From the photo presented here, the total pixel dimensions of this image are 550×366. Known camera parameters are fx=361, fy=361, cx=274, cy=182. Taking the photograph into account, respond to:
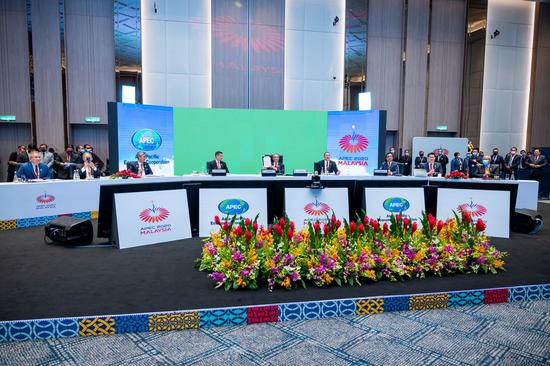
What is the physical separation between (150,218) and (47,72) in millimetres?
8794

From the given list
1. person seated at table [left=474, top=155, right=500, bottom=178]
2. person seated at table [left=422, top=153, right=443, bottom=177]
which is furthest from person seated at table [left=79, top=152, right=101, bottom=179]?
person seated at table [left=474, top=155, right=500, bottom=178]

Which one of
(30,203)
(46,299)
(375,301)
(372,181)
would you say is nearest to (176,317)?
(46,299)

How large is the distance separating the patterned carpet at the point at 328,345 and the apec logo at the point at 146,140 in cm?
675

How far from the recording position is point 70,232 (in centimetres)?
457

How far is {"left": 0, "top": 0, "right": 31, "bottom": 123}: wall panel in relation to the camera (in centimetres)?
1042

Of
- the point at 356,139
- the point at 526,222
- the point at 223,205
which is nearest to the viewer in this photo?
the point at 223,205

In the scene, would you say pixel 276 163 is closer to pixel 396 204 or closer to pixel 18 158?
pixel 396 204

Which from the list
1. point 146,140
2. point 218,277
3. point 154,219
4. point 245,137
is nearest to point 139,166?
point 146,140

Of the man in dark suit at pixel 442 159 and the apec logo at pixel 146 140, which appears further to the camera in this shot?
the man in dark suit at pixel 442 159

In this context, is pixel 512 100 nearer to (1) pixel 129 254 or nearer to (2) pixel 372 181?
(2) pixel 372 181

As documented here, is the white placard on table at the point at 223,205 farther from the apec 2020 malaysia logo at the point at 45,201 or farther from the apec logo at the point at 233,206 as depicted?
the apec 2020 malaysia logo at the point at 45,201

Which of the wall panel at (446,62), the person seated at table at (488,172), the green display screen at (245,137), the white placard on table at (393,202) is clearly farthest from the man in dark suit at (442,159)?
the white placard on table at (393,202)

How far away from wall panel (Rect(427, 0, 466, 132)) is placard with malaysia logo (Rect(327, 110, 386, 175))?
16.3 feet

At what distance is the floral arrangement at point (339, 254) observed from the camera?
3.14 m
